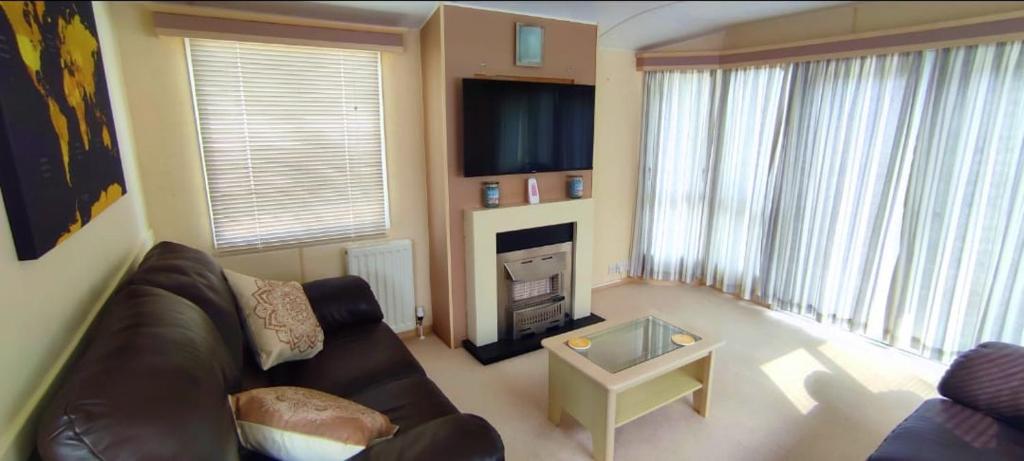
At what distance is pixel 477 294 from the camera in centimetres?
285

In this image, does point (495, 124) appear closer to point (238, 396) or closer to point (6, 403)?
point (238, 396)

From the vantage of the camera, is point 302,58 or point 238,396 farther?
point 302,58

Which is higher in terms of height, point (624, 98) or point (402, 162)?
point (624, 98)

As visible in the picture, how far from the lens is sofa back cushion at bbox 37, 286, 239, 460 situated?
0.84 m

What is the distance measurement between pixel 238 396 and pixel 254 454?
169mm

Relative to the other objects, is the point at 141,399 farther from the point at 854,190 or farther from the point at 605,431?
the point at 854,190

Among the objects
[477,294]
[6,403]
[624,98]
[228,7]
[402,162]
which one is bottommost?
[477,294]

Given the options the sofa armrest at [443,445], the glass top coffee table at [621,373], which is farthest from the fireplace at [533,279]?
the sofa armrest at [443,445]

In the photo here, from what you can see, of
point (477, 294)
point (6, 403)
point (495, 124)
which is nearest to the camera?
point (6, 403)

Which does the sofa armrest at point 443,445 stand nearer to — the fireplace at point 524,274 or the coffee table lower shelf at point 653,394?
the coffee table lower shelf at point 653,394

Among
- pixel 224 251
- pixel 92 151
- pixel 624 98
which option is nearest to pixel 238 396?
pixel 92 151

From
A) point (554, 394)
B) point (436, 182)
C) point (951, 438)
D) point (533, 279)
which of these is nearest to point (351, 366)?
point (554, 394)

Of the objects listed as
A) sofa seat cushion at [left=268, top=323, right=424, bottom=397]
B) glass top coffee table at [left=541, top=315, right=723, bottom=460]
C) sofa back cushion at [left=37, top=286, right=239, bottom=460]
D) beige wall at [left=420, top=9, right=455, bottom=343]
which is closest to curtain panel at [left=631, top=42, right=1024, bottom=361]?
glass top coffee table at [left=541, top=315, right=723, bottom=460]

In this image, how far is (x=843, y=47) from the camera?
8.48ft
